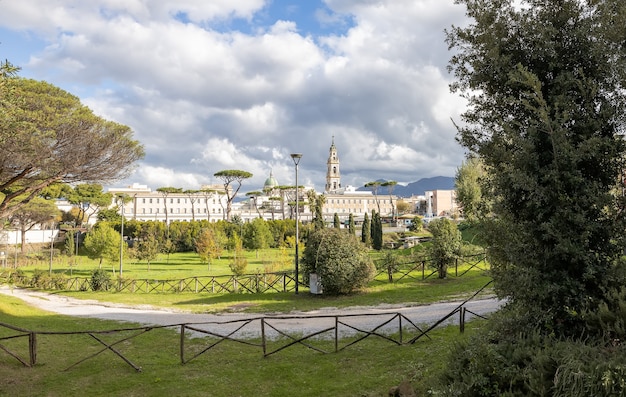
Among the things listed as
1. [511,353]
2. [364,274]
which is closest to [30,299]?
[364,274]

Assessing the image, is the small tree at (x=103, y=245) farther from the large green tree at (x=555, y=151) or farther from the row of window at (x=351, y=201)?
the row of window at (x=351, y=201)

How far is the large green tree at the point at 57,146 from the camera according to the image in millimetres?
15391

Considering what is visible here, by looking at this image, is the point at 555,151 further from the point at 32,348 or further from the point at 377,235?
the point at 377,235

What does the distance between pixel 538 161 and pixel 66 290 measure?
960 inches

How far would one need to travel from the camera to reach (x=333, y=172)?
128375 mm

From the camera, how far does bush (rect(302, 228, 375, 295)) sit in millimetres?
16672

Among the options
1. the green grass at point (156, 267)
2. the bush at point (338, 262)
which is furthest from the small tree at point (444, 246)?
the green grass at point (156, 267)

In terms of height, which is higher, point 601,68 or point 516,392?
point 601,68

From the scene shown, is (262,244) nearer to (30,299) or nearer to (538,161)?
(30,299)

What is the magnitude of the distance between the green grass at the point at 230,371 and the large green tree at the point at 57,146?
25.3 feet

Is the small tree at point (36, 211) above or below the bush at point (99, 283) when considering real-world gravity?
above

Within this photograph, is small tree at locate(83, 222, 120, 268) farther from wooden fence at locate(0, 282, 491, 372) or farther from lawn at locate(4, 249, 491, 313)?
wooden fence at locate(0, 282, 491, 372)

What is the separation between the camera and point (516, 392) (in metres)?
4.14

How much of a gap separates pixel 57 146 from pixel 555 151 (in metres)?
17.2
